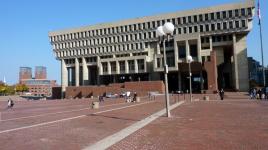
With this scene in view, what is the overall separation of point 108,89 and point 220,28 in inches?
1327

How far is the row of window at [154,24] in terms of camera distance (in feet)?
279

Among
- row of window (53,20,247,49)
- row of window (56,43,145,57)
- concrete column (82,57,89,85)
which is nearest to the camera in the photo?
row of window (53,20,247,49)

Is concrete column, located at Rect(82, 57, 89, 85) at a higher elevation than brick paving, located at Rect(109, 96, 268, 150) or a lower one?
higher

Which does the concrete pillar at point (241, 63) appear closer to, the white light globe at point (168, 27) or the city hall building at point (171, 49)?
the city hall building at point (171, 49)

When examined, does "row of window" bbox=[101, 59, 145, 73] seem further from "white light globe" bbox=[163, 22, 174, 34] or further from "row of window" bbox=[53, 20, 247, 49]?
"white light globe" bbox=[163, 22, 174, 34]

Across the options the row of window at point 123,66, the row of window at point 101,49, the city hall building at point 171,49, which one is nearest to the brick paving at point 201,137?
the city hall building at point 171,49

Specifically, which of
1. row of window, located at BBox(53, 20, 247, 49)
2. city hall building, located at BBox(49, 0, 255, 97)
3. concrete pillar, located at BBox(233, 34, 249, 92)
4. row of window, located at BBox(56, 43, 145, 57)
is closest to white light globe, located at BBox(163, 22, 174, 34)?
city hall building, located at BBox(49, 0, 255, 97)

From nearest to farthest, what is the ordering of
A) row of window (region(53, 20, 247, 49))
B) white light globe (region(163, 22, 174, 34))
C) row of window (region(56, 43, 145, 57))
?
1. white light globe (region(163, 22, 174, 34))
2. row of window (region(53, 20, 247, 49))
3. row of window (region(56, 43, 145, 57))

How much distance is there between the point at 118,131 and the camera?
1348 centimetres

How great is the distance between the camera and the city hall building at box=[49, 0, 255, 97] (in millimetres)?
84688

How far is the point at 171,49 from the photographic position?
91438 millimetres

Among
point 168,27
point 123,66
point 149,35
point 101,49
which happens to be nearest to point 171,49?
point 149,35

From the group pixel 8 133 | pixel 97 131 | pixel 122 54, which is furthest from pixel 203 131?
pixel 122 54

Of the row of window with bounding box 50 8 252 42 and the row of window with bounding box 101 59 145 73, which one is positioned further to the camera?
the row of window with bounding box 101 59 145 73
